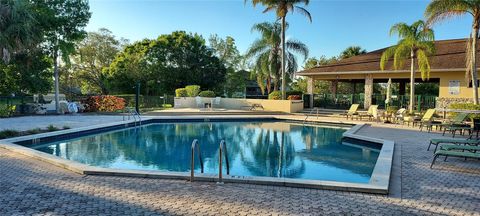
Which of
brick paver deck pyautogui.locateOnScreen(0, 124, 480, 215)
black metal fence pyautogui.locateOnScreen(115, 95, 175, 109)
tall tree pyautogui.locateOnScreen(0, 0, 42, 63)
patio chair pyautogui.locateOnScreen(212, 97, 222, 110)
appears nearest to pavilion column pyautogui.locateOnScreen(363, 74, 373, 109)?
patio chair pyautogui.locateOnScreen(212, 97, 222, 110)

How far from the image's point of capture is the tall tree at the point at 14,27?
49.3 ft

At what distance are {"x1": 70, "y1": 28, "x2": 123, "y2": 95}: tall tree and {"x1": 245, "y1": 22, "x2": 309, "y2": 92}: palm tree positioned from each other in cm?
2208

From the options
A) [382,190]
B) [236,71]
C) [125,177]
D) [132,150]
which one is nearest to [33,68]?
[132,150]

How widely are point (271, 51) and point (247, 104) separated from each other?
6.23 metres

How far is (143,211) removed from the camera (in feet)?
15.4

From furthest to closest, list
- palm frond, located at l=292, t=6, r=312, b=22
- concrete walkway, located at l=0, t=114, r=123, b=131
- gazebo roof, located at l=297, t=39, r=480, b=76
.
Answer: palm frond, located at l=292, t=6, r=312, b=22 < gazebo roof, located at l=297, t=39, r=480, b=76 < concrete walkway, located at l=0, t=114, r=123, b=131

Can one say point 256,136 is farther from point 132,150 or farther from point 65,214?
point 65,214

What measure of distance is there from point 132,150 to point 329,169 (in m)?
6.79

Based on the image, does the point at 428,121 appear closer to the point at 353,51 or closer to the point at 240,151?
the point at 240,151

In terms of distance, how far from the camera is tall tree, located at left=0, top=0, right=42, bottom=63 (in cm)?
1502

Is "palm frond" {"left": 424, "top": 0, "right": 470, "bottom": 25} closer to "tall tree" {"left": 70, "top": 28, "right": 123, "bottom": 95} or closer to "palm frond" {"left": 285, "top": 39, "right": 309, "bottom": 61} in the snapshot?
"palm frond" {"left": 285, "top": 39, "right": 309, "bottom": 61}

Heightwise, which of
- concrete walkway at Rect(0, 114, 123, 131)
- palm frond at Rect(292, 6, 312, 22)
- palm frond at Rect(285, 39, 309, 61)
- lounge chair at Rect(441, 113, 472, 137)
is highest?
palm frond at Rect(292, 6, 312, 22)

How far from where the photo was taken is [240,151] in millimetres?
11609

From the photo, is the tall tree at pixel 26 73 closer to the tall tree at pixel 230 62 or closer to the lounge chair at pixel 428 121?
the lounge chair at pixel 428 121
